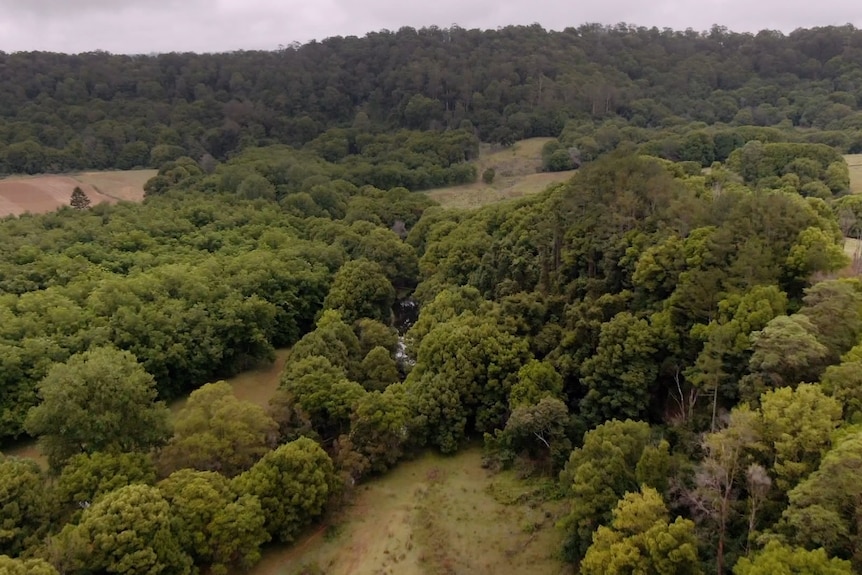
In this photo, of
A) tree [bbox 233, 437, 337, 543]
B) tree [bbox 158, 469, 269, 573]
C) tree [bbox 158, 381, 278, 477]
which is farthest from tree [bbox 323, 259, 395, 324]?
tree [bbox 158, 469, 269, 573]

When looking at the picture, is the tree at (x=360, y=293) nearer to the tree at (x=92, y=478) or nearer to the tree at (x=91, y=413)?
the tree at (x=91, y=413)

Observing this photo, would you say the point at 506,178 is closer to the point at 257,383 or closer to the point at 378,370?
the point at 257,383

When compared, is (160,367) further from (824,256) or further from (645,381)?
(824,256)

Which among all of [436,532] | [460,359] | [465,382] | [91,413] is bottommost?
[436,532]

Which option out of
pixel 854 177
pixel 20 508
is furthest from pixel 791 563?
pixel 854 177

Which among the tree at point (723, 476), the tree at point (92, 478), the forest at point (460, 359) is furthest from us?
the tree at point (92, 478)

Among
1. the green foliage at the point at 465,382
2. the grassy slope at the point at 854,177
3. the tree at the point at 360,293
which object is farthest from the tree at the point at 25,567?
the grassy slope at the point at 854,177
